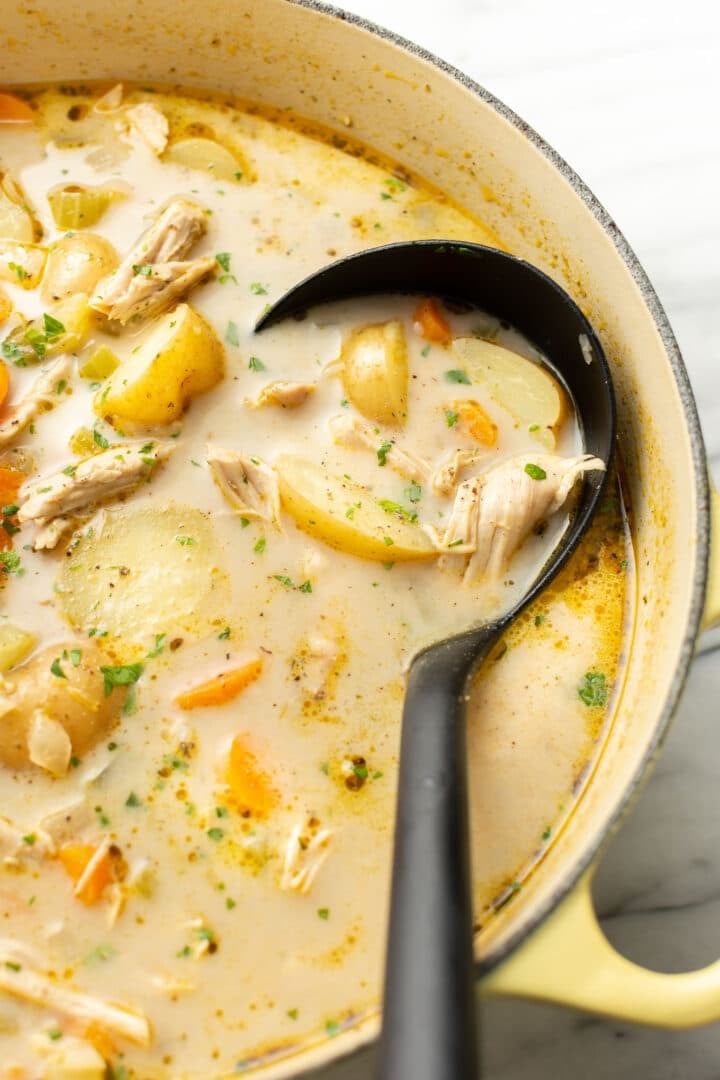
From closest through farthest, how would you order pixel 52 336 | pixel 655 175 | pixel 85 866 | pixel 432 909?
1. pixel 432 909
2. pixel 85 866
3. pixel 52 336
4. pixel 655 175

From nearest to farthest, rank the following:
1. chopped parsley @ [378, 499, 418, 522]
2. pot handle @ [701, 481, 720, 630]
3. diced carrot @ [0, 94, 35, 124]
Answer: pot handle @ [701, 481, 720, 630]
chopped parsley @ [378, 499, 418, 522]
diced carrot @ [0, 94, 35, 124]

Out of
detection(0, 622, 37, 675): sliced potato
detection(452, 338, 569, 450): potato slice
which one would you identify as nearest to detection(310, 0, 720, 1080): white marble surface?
detection(452, 338, 569, 450): potato slice

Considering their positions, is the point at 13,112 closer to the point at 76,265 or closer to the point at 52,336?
the point at 76,265

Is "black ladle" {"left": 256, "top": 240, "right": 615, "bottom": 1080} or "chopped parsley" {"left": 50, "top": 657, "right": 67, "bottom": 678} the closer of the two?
"black ladle" {"left": 256, "top": 240, "right": 615, "bottom": 1080}

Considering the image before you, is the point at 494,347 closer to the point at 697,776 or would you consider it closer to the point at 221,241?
the point at 221,241

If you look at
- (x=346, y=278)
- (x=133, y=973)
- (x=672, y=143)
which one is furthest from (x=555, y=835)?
(x=672, y=143)

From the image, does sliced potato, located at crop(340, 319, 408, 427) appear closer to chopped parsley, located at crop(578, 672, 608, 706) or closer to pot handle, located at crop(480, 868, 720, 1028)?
chopped parsley, located at crop(578, 672, 608, 706)

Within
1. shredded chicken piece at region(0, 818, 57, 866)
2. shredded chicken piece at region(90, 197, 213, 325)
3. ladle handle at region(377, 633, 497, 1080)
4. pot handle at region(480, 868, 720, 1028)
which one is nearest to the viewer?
ladle handle at region(377, 633, 497, 1080)

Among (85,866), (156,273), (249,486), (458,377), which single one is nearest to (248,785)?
(85,866)
